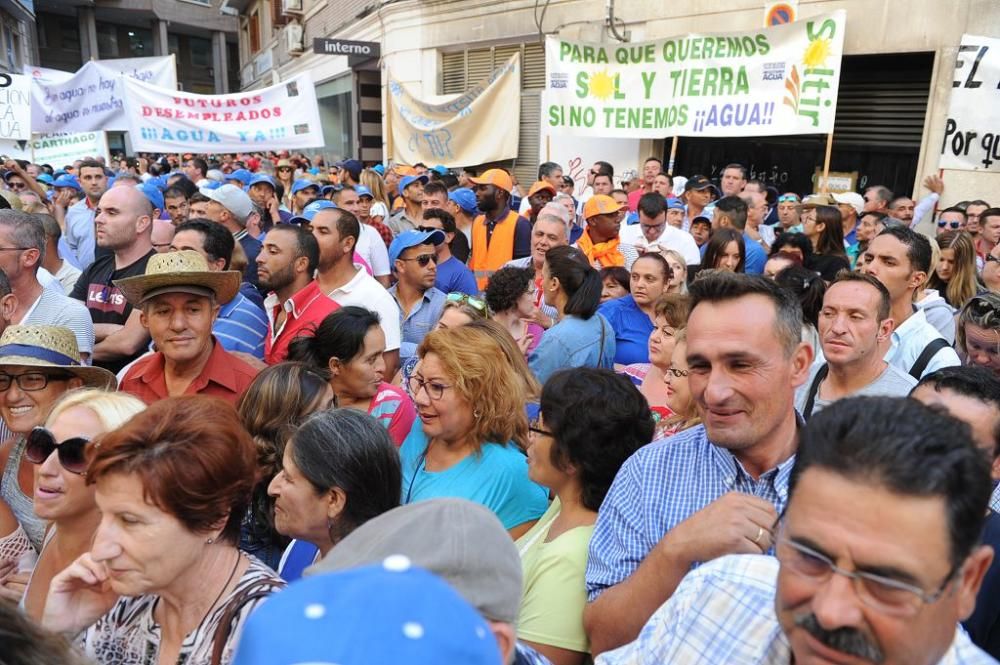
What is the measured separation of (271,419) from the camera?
2.71m

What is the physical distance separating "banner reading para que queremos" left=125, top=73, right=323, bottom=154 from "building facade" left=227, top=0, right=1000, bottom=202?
375 centimetres

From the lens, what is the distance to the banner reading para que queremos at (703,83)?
8641 mm

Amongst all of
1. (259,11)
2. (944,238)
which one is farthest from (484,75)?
(259,11)

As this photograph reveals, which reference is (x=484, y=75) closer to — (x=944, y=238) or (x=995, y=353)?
(x=944, y=238)

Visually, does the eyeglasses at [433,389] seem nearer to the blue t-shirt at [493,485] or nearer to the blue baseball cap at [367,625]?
the blue t-shirt at [493,485]

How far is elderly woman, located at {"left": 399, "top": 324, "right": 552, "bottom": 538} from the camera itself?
106 inches

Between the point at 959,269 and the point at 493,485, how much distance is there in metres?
4.39

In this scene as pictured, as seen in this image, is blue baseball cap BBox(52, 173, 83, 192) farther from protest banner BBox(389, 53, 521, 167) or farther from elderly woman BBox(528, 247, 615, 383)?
elderly woman BBox(528, 247, 615, 383)

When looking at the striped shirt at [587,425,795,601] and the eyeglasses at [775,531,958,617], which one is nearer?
the eyeglasses at [775,531,958,617]

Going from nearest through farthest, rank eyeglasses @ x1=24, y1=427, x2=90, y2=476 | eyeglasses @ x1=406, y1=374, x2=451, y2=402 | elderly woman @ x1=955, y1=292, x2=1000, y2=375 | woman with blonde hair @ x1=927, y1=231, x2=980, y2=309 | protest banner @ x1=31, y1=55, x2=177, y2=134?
Answer: eyeglasses @ x1=24, y1=427, x2=90, y2=476, eyeglasses @ x1=406, y1=374, x2=451, y2=402, elderly woman @ x1=955, y1=292, x2=1000, y2=375, woman with blonde hair @ x1=927, y1=231, x2=980, y2=309, protest banner @ x1=31, y1=55, x2=177, y2=134

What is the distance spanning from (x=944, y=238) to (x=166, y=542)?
607 centimetres

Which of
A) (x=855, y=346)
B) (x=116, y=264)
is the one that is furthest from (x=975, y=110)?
(x=116, y=264)

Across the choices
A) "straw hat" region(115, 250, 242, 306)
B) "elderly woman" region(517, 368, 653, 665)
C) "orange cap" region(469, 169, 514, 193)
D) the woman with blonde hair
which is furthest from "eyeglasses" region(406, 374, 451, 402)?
"orange cap" region(469, 169, 514, 193)

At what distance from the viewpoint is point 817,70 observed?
8594mm
